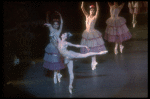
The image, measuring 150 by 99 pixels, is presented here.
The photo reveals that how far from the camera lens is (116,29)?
4055 mm

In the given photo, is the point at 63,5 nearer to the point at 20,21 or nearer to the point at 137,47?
the point at 20,21

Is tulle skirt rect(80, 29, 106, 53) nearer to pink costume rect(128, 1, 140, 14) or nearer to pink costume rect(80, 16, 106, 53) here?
pink costume rect(80, 16, 106, 53)

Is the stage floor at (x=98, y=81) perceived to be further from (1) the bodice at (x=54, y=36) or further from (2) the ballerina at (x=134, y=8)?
(2) the ballerina at (x=134, y=8)

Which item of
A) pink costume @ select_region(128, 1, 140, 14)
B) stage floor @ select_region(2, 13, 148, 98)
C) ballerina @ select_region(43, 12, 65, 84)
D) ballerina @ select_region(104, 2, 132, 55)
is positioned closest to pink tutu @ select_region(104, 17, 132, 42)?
ballerina @ select_region(104, 2, 132, 55)

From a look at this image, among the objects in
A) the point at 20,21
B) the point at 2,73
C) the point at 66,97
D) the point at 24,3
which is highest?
the point at 24,3

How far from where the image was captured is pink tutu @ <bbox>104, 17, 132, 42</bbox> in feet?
13.1

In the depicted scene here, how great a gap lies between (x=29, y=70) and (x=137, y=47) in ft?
8.32

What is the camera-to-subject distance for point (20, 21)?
3.17m

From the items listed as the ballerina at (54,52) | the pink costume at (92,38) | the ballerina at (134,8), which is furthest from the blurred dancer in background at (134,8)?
the ballerina at (54,52)

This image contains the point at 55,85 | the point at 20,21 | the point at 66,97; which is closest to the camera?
the point at 66,97

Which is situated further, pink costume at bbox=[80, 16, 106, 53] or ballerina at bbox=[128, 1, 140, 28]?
ballerina at bbox=[128, 1, 140, 28]

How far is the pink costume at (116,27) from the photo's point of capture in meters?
3.99

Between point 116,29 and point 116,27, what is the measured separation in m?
0.05

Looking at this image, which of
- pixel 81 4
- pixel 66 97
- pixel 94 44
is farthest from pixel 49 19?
pixel 66 97
